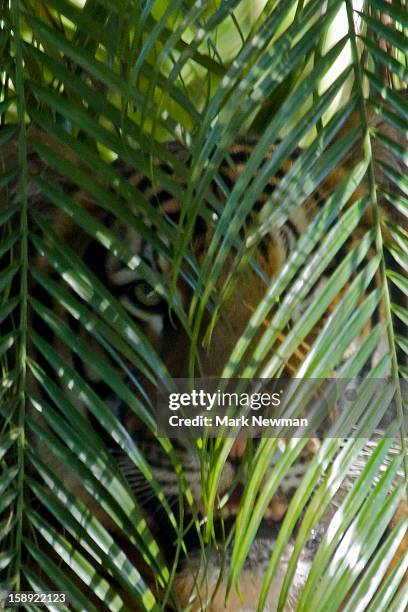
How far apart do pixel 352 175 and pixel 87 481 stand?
1.26ft

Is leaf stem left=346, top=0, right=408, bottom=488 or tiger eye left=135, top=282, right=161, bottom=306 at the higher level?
tiger eye left=135, top=282, right=161, bottom=306

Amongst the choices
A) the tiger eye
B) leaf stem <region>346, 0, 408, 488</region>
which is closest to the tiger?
the tiger eye

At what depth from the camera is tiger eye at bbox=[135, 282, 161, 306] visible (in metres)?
0.97

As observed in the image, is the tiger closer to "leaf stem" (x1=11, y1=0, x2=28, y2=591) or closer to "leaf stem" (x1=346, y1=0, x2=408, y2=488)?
"leaf stem" (x1=11, y1=0, x2=28, y2=591)

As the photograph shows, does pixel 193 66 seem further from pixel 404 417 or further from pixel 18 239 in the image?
pixel 404 417

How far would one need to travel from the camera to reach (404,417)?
2.06ft

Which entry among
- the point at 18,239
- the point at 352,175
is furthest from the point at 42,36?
the point at 352,175

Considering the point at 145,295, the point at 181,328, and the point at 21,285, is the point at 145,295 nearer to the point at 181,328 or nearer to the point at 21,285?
the point at 181,328

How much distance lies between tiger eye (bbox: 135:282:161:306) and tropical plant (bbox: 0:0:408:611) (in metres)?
0.12

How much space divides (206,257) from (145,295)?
0.34 meters

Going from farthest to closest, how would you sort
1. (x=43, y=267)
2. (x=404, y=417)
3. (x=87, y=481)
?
(x=43, y=267) < (x=87, y=481) < (x=404, y=417)

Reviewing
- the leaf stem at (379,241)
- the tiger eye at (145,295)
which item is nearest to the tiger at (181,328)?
the tiger eye at (145,295)

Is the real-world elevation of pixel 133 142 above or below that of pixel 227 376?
above

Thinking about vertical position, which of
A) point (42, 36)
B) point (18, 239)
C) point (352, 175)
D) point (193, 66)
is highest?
point (193, 66)
